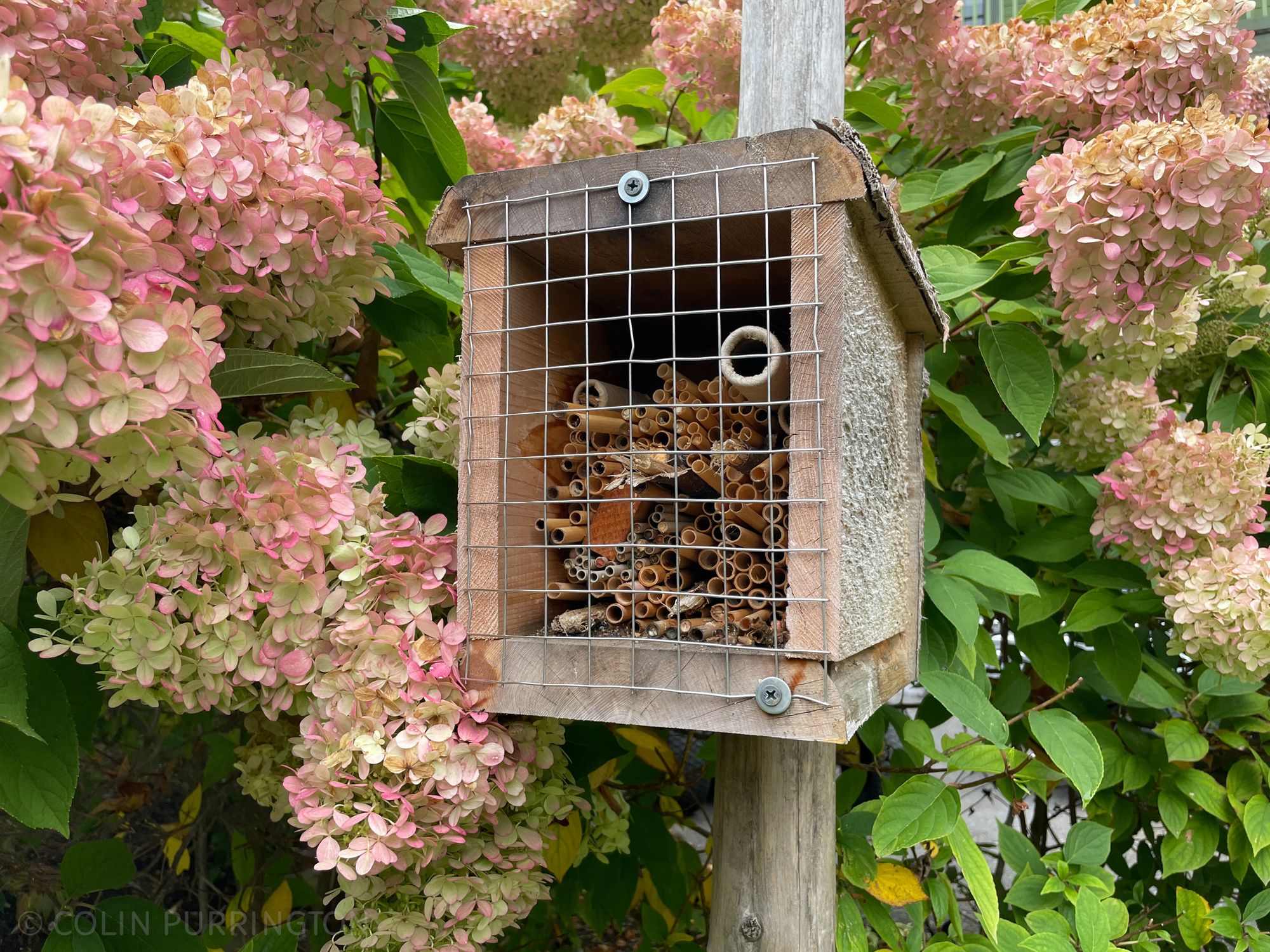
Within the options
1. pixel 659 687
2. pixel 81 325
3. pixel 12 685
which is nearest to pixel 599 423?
pixel 659 687

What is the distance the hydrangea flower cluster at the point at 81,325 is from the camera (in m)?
0.48

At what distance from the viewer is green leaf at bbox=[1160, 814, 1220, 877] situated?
1245 mm

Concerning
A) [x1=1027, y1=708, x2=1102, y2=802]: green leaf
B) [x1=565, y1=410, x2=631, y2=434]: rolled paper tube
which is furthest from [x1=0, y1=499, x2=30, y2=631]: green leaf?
[x1=1027, y1=708, x2=1102, y2=802]: green leaf

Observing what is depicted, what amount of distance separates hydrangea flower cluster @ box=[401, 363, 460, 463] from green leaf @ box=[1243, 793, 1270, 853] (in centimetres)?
122

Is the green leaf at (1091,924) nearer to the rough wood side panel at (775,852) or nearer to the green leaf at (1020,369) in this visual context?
the rough wood side panel at (775,852)

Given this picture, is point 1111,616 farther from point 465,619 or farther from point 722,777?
point 465,619

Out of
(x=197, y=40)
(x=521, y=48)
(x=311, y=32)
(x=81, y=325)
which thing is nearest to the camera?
(x=81, y=325)

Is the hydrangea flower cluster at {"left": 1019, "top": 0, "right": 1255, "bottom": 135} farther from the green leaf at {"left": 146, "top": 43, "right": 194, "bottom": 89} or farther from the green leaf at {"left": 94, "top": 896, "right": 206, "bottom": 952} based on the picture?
the green leaf at {"left": 94, "top": 896, "right": 206, "bottom": 952}

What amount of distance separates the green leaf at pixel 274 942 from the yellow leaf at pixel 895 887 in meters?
0.74

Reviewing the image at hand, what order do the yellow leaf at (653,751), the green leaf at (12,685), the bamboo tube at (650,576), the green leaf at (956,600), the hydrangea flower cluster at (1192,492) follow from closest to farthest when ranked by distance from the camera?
1. the green leaf at (12,685)
2. the bamboo tube at (650,576)
3. the green leaf at (956,600)
4. the hydrangea flower cluster at (1192,492)
5. the yellow leaf at (653,751)

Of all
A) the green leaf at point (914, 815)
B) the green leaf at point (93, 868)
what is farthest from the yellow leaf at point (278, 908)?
the green leaf at point (914, 815)

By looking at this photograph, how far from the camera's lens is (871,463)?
2.68ft

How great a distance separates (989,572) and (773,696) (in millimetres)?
541

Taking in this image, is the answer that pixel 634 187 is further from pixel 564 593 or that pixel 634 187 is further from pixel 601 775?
pixel 601 775
